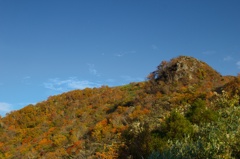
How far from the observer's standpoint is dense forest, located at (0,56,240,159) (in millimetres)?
17172

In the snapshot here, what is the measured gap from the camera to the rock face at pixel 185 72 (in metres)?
40.2

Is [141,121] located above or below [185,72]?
below

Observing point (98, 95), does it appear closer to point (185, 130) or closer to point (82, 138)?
point (82, 138)

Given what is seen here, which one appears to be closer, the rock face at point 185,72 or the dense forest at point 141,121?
the dense forest at point 141,121

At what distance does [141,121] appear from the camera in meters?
27.8

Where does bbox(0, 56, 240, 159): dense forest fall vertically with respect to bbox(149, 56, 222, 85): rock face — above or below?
below

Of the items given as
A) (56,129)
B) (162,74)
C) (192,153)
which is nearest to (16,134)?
(56,129)

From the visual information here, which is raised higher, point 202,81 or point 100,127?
point 202,81

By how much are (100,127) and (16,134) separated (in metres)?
16.5

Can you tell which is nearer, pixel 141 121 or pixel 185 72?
pixel 141 121

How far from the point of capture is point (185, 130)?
19.4 meters

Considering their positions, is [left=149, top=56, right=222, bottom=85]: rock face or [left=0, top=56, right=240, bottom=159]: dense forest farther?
[left=149, top=56, right=222, bottom=85]: rock face

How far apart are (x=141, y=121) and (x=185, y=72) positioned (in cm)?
1628

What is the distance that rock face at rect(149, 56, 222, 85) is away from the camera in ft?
132
